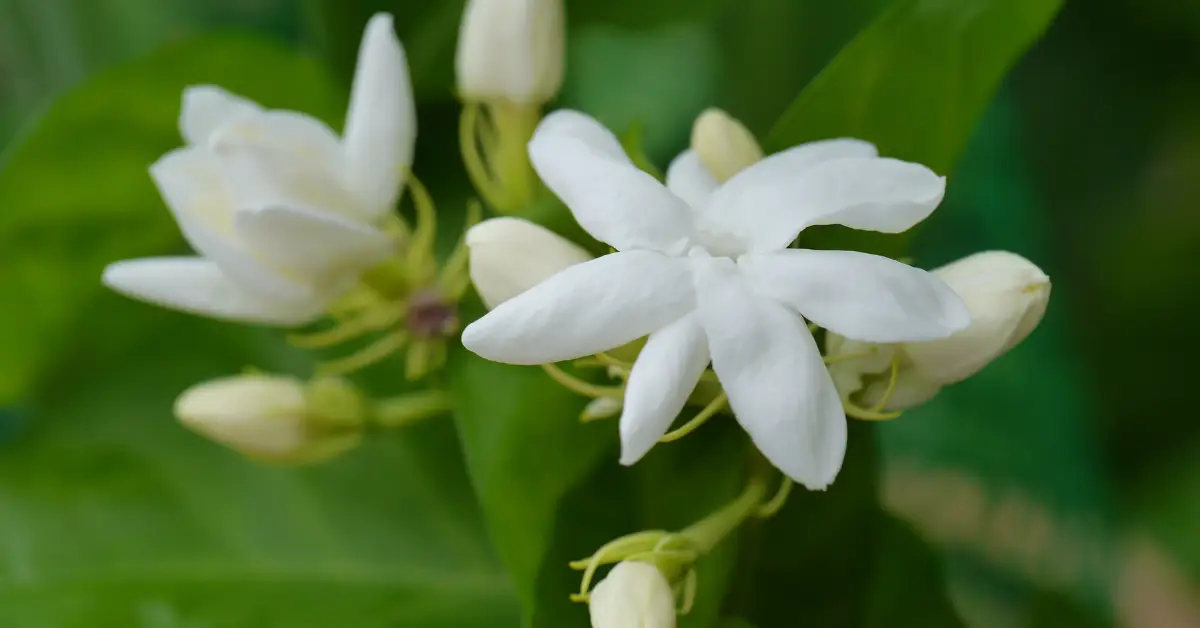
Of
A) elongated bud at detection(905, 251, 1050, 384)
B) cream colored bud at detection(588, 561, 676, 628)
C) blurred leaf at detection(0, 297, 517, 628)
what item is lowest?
blurred leaf at detection(0, 297, 517, 628)

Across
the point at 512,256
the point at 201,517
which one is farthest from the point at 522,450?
the point at 201,517

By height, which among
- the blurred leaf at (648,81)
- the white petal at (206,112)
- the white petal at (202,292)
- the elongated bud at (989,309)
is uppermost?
the white petal at (206,112)

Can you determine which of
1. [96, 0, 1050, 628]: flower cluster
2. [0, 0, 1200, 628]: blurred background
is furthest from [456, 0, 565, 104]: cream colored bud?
[0, 0, 1200, 628]: blurred background

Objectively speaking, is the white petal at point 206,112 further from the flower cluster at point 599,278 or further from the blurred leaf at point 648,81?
the blurred leaf at point 648,81

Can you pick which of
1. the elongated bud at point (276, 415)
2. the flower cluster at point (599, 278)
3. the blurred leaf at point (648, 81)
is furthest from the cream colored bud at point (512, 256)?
the blurred leaf at point (648, 81)

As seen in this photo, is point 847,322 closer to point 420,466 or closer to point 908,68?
point 908,68

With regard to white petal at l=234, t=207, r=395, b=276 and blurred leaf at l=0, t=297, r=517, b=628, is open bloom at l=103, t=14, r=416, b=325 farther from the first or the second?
blurred leaf at l=0, t=297, r=517, b=628
